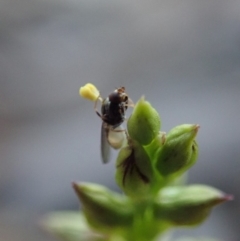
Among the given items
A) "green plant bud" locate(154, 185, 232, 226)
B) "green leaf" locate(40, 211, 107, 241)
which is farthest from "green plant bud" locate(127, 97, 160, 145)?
"green leaf" locate(40, 211, 107, 241)

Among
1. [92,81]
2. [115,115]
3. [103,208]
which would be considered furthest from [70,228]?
[92,81]

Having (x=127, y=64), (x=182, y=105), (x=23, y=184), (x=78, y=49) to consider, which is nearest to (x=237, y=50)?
(x=182, y=105)

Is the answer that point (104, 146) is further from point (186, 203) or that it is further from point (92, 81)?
point (92, 81)

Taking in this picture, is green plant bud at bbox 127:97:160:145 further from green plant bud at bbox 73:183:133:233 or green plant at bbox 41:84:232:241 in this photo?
green plant bud at bbox 73:183:133:233

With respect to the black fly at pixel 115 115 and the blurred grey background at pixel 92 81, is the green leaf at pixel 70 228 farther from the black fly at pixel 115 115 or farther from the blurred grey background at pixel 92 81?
the blurred grey background at pixel 92 81

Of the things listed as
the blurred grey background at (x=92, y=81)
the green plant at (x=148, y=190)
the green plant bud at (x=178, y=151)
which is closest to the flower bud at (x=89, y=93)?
the green plant at (x=148, y=190)

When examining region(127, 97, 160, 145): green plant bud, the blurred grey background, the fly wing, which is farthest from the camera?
the blurred grey background

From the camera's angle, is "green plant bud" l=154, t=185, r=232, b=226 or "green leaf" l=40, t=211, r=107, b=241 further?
"green leaf" l=40, t=211, r=107, b=241
